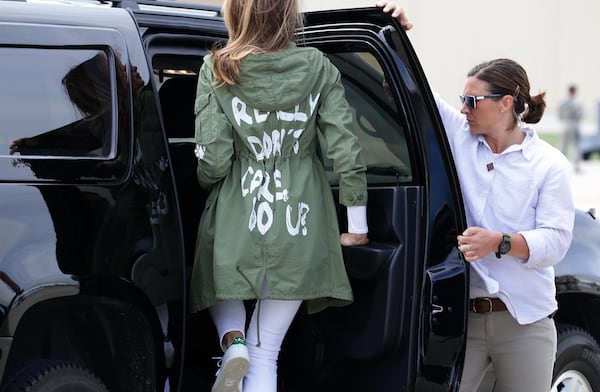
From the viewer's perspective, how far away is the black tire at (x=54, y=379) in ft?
9.12

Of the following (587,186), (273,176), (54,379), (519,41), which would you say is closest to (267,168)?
(273,176)

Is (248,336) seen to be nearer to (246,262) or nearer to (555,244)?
(246,262)

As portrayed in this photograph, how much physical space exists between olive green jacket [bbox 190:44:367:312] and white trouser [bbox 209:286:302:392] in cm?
13

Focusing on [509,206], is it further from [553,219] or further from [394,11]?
[394,11]

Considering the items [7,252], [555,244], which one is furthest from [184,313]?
[555,244]

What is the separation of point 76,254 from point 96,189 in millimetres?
203

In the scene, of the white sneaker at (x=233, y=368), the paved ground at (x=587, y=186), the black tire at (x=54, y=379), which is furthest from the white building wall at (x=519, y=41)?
the black tire at (x=54, y=379)

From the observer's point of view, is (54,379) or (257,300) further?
(257,300)

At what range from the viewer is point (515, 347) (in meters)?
3.40

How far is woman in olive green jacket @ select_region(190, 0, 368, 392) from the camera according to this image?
3064mm

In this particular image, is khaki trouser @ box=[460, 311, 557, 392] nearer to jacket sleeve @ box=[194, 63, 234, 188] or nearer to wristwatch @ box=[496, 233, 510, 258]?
wristwatch @ box=[496, 233, 510, 258]

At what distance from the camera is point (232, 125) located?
10.2 feet

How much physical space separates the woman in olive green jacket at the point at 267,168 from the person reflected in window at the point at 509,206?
0.42 metres

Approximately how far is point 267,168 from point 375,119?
0.57 metres
